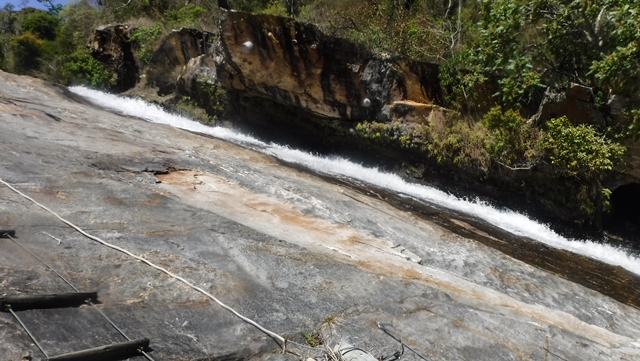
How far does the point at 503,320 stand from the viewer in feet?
15.3

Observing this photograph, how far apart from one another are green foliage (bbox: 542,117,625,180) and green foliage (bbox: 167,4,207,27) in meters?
13.2

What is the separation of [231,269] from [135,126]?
7618 mm

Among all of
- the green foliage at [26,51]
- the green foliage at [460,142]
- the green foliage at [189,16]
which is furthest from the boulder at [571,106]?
the green foliage at [26,51]

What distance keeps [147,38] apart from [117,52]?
7.24 ft

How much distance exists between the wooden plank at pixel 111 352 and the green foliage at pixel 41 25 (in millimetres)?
27617

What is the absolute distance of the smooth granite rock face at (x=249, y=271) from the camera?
3.52 metres

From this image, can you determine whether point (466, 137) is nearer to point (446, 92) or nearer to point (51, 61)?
point (446, 92)

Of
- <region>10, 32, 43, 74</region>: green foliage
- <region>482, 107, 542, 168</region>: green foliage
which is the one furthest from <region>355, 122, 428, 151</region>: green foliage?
<region>10, 32, 43, 74</region>: green foliage

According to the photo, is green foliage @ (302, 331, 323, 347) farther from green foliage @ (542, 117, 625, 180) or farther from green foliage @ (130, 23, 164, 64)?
green foliage @ (130, 23, 164, 64)

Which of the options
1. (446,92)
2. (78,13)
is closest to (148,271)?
(446,92)

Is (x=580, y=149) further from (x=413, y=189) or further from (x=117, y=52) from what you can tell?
(x=117, y=52)

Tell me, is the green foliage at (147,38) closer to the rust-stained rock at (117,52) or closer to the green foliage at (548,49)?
the rust-stained rock at (117,52)

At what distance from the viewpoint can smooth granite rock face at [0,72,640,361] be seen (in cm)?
352

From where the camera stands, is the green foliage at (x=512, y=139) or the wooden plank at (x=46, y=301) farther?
the green foliage at (x=512, y=139)
